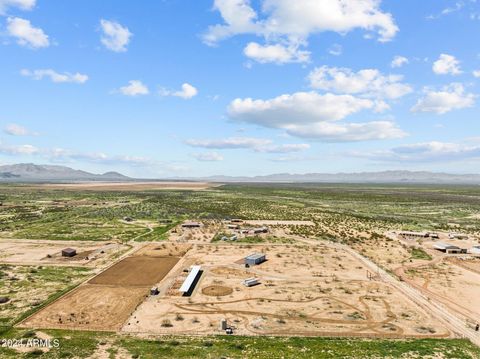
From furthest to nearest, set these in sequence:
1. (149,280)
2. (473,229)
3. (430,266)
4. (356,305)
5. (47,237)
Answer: (473,229)
(47,237)
(430,266)
(149,280)
(356,305)

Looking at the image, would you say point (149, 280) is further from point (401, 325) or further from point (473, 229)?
point (473, 229)

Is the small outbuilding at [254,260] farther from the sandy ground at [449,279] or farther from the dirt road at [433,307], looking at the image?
the sandy ground at [449,279]

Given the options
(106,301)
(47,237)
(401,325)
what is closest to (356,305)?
(401,325)

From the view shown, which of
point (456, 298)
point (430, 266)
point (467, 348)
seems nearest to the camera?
point (467, 348)

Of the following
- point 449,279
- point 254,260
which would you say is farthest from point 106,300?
point 449,279

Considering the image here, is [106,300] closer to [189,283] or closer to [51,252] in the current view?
[189,283]

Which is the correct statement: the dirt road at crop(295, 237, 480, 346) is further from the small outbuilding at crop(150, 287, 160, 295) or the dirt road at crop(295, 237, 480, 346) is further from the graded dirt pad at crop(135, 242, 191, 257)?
the graded dirt pad at crop(135, 242, 191, 257)
